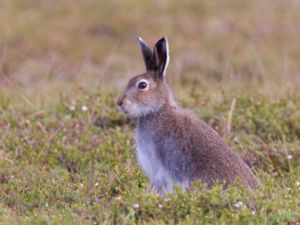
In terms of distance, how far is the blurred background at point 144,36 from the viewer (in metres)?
13.3

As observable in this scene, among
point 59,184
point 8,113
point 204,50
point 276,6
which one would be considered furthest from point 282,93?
point 276,6

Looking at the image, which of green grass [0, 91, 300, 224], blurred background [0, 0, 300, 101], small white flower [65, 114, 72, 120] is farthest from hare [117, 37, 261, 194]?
blurred background [0, 0, 300, 101]

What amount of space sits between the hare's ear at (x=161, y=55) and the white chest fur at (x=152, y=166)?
2.02ft

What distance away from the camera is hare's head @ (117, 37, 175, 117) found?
22.4 feet

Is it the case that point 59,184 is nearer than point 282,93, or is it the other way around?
point 59,184

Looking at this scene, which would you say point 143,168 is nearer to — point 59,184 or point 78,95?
point 59,184

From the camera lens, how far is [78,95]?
9.23 m

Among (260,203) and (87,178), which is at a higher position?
(260,203)

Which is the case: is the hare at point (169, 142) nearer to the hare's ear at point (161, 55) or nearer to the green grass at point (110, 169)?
the hare's ear at point (161, 55)

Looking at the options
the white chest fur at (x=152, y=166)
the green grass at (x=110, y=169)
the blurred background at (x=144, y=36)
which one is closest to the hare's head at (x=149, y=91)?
the white chest fur at (x=152, y=166)

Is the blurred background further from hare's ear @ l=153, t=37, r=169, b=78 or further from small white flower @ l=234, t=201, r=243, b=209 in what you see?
small white flower @ l=234, t=201, r=243, b=209

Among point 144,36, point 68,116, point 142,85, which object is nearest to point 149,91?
point 142,85

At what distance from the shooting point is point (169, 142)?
6.52 m

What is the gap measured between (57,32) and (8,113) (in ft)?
20.9
